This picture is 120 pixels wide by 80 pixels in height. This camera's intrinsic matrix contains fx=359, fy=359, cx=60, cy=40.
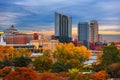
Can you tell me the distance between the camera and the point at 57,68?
3744 cm

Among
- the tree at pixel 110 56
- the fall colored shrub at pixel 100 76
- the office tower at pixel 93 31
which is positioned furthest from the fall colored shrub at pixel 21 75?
the office tower at pixel 93 31

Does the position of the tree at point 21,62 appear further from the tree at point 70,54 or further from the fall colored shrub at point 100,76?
the fall colored shrub at point 100,76

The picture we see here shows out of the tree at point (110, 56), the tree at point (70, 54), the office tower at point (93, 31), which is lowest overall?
the tree at point (70, 54)

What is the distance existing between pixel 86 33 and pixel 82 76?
443 feet

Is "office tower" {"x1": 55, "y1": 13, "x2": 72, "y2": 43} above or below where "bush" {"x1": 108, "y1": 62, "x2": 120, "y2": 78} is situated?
above

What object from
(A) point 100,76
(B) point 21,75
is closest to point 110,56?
(A) point 100,76

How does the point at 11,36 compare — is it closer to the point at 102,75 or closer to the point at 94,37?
the point at 94,37

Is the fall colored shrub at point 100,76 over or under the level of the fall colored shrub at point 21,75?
under

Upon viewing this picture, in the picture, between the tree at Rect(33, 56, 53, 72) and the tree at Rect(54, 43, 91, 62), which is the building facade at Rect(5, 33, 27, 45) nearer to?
the tree at Rect(54, 43, 91, 62)

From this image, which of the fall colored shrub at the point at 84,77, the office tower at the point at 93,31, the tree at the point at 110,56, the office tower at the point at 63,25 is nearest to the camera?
the fall colored shrub at the point at 84,77

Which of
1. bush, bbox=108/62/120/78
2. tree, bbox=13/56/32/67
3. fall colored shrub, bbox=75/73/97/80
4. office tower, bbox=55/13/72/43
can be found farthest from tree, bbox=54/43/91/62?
office tower, bbox=55/13/72/43

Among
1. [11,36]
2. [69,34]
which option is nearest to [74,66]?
[11,36]

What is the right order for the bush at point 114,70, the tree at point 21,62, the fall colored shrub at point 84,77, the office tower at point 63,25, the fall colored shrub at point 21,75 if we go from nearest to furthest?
1. the fall colored shrub at point 21,75
2. the fall colored shrub at point 84,77
3. the bush at point 114,70
4. the tree at point 21,62
5. the office tower at point 63,25

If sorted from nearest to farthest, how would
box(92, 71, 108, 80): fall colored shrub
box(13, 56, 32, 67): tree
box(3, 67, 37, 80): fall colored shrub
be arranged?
box(3, 67, 37, 80): fall colored shrub, box(92, 71, 108, 80): fall colored shrub, box(13, 56, 32, 67): tree
